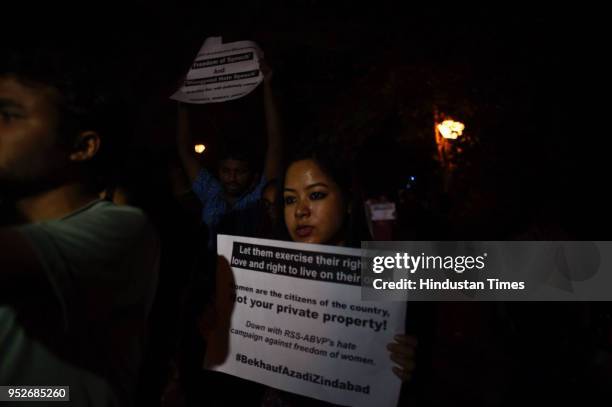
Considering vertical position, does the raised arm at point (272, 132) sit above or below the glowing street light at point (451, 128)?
below

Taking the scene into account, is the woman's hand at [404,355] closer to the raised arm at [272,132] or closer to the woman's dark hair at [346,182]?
the woman's dark hair at [346,182]

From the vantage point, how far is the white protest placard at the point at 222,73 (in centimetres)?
291

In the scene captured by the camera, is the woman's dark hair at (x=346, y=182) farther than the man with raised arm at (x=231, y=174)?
No

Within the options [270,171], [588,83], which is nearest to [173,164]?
[270,171]

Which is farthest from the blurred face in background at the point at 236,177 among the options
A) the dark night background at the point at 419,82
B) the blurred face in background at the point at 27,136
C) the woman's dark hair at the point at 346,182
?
the blurred face in background at the point at 27,136

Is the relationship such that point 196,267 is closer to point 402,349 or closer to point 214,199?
point 214,199

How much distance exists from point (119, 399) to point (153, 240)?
0.47 metres

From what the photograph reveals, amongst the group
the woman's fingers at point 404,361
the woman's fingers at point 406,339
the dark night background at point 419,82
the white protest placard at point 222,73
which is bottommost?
the woman's fingers at point 404,361

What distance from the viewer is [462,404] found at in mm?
4172

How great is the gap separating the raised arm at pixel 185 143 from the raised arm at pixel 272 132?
27.0 inches

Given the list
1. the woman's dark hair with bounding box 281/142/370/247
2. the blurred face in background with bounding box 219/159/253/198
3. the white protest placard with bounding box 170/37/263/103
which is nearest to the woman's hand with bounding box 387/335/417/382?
the woman's dark hair with bounding box 281/142/370/247

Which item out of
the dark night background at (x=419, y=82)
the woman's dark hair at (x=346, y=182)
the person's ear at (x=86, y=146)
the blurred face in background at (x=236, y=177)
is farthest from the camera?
the blurred face in background at (x=236, y=177)

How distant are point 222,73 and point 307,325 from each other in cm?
187

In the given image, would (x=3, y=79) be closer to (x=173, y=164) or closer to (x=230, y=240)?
(x=230, y=240)
